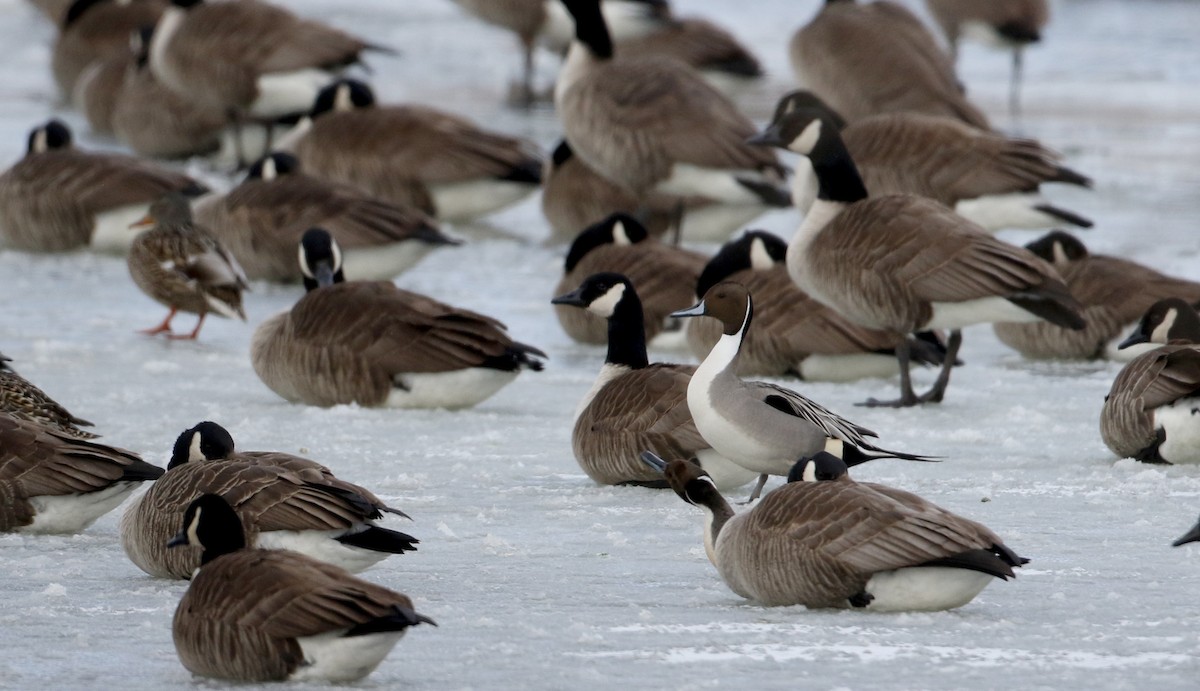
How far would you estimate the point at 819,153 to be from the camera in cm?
897

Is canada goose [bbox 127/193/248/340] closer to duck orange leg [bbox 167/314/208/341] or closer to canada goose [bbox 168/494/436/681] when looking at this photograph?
duck orange leg [bbox 167/314/208/341]

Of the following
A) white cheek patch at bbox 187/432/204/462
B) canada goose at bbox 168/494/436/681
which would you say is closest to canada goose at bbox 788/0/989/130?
white cheek patch at bbox 187/432/204/462

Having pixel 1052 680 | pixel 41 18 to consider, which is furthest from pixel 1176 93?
pixel 1052 680

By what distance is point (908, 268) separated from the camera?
8383mm

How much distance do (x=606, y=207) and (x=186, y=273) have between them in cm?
440

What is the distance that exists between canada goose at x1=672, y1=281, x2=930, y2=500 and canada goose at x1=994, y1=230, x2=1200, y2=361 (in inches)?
142

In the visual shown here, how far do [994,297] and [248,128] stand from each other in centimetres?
1004

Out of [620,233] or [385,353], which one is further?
[620,233]

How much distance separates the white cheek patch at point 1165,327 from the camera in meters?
8.05

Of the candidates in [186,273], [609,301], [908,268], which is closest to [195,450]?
[609,301]

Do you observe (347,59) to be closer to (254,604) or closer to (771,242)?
(771,242)

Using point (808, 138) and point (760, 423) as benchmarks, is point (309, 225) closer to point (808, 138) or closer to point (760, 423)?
point (808, 138)

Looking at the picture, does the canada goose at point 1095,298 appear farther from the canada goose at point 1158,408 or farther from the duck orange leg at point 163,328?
the duck orange leg at point 163,328

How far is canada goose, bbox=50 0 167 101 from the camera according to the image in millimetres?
20000
